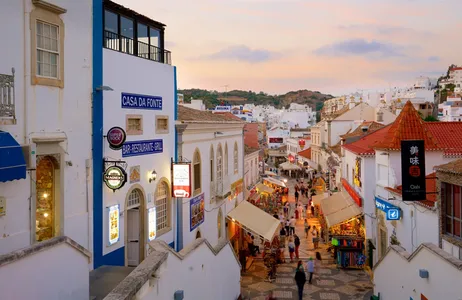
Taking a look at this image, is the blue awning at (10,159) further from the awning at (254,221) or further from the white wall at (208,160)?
the awning at (254,221)

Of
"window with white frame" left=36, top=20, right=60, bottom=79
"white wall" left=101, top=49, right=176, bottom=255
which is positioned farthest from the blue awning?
"white wall" left=101, top=49, right=176, bottom=255

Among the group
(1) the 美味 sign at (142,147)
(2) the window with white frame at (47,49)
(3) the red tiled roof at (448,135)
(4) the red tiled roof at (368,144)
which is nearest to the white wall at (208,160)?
(1) the 美味 sign at (142,147)

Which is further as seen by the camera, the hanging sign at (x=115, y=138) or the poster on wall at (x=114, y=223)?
the poster on wall at (x=114, y=223)

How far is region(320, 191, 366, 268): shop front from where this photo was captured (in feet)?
76.7

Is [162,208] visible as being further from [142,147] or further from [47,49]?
[47,49]

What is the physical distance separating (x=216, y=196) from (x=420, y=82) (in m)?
176

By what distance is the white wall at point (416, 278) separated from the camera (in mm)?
10445

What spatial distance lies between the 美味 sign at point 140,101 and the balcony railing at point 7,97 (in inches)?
173

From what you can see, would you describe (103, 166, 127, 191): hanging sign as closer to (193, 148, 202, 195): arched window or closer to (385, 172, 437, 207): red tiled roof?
(193, 148, 202, 195): arched window

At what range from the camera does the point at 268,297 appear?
17672mm

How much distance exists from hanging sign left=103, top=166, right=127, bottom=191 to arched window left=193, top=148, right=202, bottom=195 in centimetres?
670

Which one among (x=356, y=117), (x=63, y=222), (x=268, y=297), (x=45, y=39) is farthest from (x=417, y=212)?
(x=356, y=117)

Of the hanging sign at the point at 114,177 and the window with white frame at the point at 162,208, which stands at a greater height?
the hanging sign at the point at 114,177

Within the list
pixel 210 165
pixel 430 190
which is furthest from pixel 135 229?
pixel 430 190
